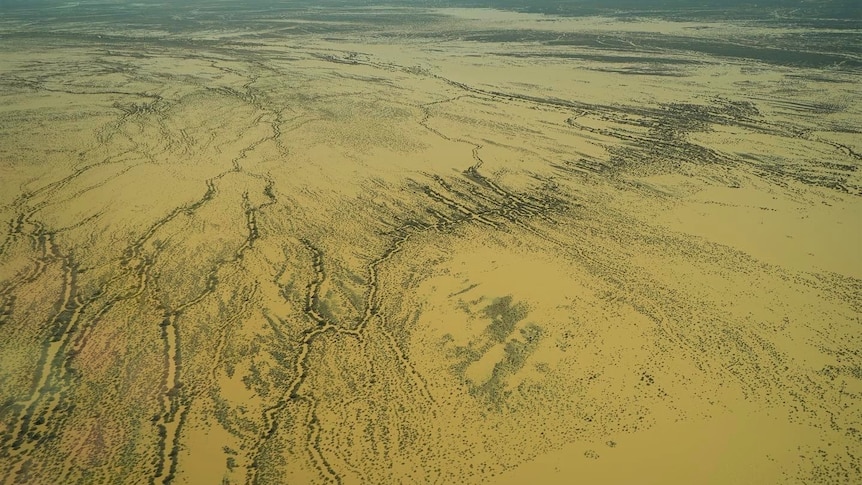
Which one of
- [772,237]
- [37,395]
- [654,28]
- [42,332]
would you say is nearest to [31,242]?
[42,332]

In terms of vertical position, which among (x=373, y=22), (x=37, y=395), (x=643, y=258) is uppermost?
(x=373, y=22)

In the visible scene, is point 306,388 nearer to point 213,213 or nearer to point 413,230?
point 413,230

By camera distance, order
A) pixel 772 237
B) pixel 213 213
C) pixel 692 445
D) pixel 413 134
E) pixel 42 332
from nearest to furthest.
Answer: pixel 692 445
pixel 42 332
pixel 772 237
pixel 213 213
pixel 413 134

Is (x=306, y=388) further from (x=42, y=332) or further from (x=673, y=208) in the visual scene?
(x=673, y=208)

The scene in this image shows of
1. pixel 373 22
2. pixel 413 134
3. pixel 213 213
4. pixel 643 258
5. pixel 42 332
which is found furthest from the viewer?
pixel 373 22

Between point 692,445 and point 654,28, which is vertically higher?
point 654,28

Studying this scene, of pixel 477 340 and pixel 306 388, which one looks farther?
pixel 477 340
